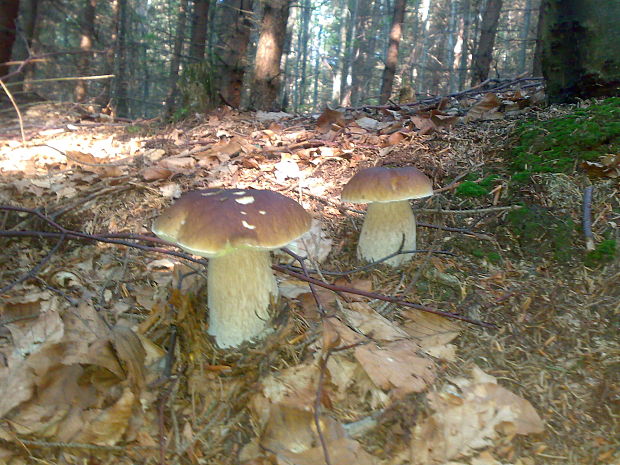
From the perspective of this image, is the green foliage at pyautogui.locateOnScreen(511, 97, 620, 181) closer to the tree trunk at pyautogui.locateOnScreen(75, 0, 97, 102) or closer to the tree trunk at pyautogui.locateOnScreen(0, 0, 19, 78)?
the tree trunk at pyautogui.locateOnScreen(0, 0, 19, 78)

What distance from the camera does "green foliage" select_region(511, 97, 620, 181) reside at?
254 centimetres

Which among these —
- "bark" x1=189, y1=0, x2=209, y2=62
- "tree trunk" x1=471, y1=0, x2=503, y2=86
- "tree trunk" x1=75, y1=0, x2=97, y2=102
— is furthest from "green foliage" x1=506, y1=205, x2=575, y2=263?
"tree trunk" x1=75, y1=0, x2=97, y2=102

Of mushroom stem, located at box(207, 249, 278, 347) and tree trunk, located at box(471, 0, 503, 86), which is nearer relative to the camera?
mushroom stem, located at box(207, 249, 278, 347)

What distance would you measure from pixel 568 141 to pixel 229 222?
8.15ft

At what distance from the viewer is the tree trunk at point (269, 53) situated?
5668 millimetres

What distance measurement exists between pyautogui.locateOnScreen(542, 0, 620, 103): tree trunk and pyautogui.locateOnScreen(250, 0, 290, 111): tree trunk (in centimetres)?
357

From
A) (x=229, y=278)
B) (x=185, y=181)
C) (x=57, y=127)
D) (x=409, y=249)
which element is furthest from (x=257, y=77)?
(x=229, y=278)

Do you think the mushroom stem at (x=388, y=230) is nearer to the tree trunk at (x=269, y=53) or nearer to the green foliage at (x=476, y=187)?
the green foliage at (x=476, y=187)

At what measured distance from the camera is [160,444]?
133 cm

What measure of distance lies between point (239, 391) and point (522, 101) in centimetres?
378

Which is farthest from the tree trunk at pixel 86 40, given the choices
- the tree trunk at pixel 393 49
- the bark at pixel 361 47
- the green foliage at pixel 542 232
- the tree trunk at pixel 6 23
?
the bark at pixel 361 47

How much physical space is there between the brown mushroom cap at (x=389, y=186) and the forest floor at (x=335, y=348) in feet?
1.26

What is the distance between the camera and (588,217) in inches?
86.9

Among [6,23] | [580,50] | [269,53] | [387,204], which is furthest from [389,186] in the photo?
[6,23]
